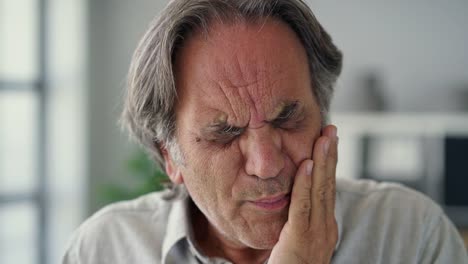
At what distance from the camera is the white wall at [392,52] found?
418cm

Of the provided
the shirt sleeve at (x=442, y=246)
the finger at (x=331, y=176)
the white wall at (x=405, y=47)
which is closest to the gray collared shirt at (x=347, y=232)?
the shirt sleeve at (x=442, y=246)

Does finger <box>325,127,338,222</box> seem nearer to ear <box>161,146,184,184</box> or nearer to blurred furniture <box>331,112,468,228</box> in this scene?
ear <box>161,146,184,184</box>

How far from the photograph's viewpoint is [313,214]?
119 cm

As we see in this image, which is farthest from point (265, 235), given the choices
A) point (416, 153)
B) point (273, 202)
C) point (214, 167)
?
point (416, 153)

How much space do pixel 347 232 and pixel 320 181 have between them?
19 centimetres

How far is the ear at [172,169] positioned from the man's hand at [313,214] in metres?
0.31

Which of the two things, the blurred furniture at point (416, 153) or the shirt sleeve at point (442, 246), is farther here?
the blurred furniture at point (416, 153)

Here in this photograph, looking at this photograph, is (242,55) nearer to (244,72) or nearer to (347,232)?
(244,72)

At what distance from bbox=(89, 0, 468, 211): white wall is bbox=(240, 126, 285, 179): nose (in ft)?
9.66

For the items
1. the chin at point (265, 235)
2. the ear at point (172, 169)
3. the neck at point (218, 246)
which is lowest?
the neck at point (218, 246)

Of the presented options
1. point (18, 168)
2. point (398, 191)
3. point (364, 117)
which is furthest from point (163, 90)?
point (18, 168)

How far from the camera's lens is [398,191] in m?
1.39

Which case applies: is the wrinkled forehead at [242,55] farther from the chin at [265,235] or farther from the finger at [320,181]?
the chin at [265,235]

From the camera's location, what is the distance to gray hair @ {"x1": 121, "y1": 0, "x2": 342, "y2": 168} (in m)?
1.25
